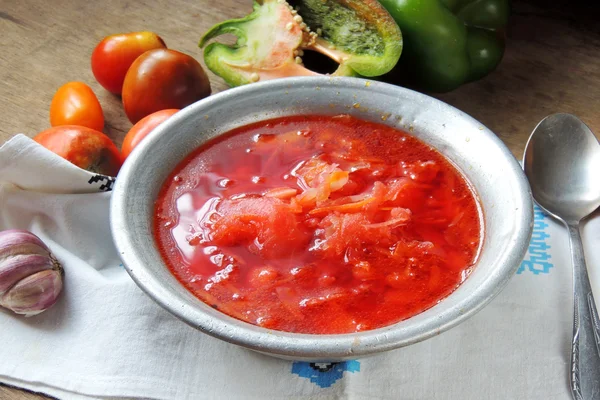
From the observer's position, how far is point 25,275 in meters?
1.54

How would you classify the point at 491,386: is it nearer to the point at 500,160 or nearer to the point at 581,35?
the point at 500,160

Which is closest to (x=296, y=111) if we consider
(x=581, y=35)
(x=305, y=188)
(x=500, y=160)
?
(x=305, y=188)

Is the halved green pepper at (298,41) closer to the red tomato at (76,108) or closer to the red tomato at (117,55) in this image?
the red tomato at (117,55)

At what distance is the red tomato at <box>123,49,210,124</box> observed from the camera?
84.2 inches

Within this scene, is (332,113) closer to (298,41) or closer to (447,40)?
(298,41)

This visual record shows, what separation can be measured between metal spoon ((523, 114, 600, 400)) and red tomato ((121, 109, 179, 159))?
114 cm

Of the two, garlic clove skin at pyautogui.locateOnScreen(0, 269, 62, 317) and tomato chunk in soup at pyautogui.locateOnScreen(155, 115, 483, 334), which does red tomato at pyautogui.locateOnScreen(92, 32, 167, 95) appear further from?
garlic clove skin at pyautogui.locateOnScreen(0, 269, 62, 317)

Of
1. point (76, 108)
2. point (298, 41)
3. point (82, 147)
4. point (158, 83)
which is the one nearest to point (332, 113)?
point (298, 41)

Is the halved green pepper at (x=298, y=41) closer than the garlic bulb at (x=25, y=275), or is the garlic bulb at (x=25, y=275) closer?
the garlic bulb at (x=25, y=275)

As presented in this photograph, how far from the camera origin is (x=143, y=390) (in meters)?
1.46

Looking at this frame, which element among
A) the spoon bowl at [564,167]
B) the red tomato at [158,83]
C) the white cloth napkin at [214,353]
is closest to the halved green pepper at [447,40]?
the spoon bowl at [564,167]

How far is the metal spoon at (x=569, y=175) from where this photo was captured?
1713mm

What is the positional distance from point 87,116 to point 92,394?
0.99 m

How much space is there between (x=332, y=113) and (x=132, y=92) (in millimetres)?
714
